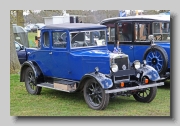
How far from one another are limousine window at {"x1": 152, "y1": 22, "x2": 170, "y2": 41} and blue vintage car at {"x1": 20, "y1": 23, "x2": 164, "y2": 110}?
2.03 meters

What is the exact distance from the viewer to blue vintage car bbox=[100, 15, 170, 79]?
32.5ft

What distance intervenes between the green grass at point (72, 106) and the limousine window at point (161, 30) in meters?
1.61

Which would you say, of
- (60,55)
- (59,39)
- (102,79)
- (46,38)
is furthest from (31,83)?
(102,79)

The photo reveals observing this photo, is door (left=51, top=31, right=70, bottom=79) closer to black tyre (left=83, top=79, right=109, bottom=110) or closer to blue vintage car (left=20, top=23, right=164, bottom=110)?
blue vintage car (left=20, top=23, right=164, bottom=110)

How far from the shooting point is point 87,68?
8211mm

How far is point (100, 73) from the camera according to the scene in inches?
308

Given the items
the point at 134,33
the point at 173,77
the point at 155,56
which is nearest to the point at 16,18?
the point at 134,33

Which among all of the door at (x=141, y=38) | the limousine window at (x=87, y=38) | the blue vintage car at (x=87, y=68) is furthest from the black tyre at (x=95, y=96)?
the door at (x=141, y=38)

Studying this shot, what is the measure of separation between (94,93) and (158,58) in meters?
2.78

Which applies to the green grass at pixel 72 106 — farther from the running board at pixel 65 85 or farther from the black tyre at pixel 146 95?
the running board at pixel 65 85

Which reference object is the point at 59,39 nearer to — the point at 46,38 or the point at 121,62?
the point at 46,38

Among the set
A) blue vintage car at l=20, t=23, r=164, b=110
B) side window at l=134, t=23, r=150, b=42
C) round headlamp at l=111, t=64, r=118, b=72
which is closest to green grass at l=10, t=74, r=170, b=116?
blue vintage car at l=20, t=23, r=164, b=110

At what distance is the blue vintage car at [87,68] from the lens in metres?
7.92

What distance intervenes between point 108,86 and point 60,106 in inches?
57.1
